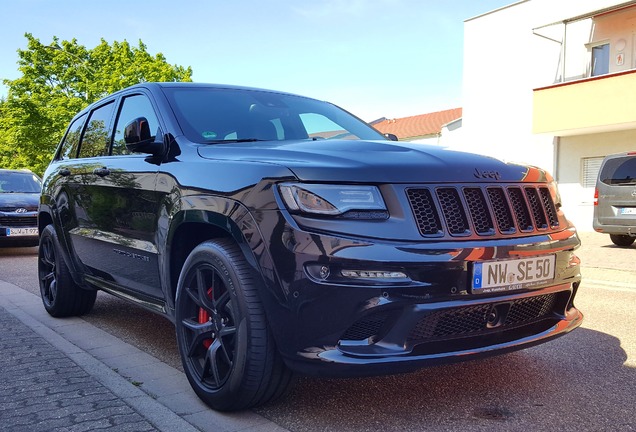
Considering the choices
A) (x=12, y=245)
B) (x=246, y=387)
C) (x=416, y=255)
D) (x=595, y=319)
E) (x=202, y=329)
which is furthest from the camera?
(x=12, y=245)

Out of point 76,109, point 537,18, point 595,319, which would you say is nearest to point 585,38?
point 537,18

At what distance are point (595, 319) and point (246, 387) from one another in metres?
3.57

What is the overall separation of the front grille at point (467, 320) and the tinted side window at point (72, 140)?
3.77 m

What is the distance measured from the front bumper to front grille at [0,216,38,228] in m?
9.97

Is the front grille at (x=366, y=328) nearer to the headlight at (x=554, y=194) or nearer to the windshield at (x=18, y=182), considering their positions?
the headlight at (x=554, y=194)

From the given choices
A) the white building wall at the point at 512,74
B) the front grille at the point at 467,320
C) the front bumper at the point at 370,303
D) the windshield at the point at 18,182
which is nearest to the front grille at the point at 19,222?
the windshield at the point at 18,182

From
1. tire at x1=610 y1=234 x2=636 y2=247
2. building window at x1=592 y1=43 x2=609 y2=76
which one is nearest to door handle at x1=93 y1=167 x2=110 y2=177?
tire at x1=610 y1=234 x2=636 y2=247

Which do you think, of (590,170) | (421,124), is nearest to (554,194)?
(590,170)

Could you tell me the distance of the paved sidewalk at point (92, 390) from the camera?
2852mm

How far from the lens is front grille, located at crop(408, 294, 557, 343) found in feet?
8.70

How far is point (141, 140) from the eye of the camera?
3656mm

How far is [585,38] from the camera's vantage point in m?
19.5

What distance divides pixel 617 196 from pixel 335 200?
1070cm

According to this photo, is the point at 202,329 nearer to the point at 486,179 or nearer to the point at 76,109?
the point at 486,179
